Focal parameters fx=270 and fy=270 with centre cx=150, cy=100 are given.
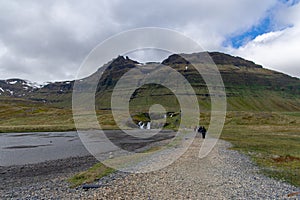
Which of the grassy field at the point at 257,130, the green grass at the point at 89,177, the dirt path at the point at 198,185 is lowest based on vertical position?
the green grass at the point at 89,177

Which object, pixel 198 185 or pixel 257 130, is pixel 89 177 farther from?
pixel 257 130

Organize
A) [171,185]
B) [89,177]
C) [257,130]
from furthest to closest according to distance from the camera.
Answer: [257,130] → [89,177] → [171,185]

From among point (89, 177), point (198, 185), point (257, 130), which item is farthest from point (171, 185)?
point (257, 130)

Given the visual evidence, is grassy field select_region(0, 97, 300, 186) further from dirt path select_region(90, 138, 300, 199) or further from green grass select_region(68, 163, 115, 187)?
dirt path select_region(90, 138, 300, 199)

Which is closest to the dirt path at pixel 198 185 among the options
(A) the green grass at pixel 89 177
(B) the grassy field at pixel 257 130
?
(B) the grassy field at pixel 257 130

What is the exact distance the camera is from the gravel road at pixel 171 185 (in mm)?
16891

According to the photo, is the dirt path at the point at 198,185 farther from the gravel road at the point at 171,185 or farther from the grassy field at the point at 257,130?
the grassy field at the point at 257,130

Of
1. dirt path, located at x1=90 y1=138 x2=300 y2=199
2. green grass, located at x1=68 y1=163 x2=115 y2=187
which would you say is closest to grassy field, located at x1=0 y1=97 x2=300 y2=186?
green grass, located at x1=68 y1=163 x2=115 y2=187

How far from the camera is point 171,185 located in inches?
744

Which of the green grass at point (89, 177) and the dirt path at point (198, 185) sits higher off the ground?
the dirt path at point (198, 185)

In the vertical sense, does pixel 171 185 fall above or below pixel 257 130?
below

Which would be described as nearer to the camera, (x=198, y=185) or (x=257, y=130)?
(x=198, y=185)

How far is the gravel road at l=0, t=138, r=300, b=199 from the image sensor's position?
16.9 meters

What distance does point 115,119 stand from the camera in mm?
120125
